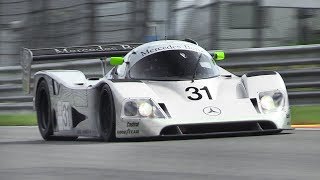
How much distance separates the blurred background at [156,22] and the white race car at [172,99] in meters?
1.43

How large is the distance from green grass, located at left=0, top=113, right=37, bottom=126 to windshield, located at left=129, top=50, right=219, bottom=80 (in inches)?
236

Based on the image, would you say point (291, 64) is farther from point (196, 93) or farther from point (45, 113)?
point (196, 93)

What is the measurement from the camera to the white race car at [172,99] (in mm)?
8203

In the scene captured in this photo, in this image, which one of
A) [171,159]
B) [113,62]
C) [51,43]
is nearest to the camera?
[171,159]

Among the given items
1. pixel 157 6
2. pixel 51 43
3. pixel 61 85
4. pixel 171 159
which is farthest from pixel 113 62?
pixel 51 43

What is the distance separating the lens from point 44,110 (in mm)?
11008

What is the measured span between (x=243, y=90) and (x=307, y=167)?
10.6ft

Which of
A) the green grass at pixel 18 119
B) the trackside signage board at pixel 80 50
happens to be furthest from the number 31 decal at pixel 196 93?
the green grass at pixel 18 119

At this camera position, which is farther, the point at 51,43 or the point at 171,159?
the point at 51,43

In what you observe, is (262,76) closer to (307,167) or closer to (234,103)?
(234,103)

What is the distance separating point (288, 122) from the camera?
28.1 feet

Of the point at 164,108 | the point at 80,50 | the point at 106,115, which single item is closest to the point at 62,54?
the point at 80,50

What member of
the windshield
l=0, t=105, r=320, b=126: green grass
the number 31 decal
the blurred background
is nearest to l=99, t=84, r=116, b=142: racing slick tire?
the windshield

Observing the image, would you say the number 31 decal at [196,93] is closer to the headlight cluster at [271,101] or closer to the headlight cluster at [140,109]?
the headlight cluster at [140,109]
